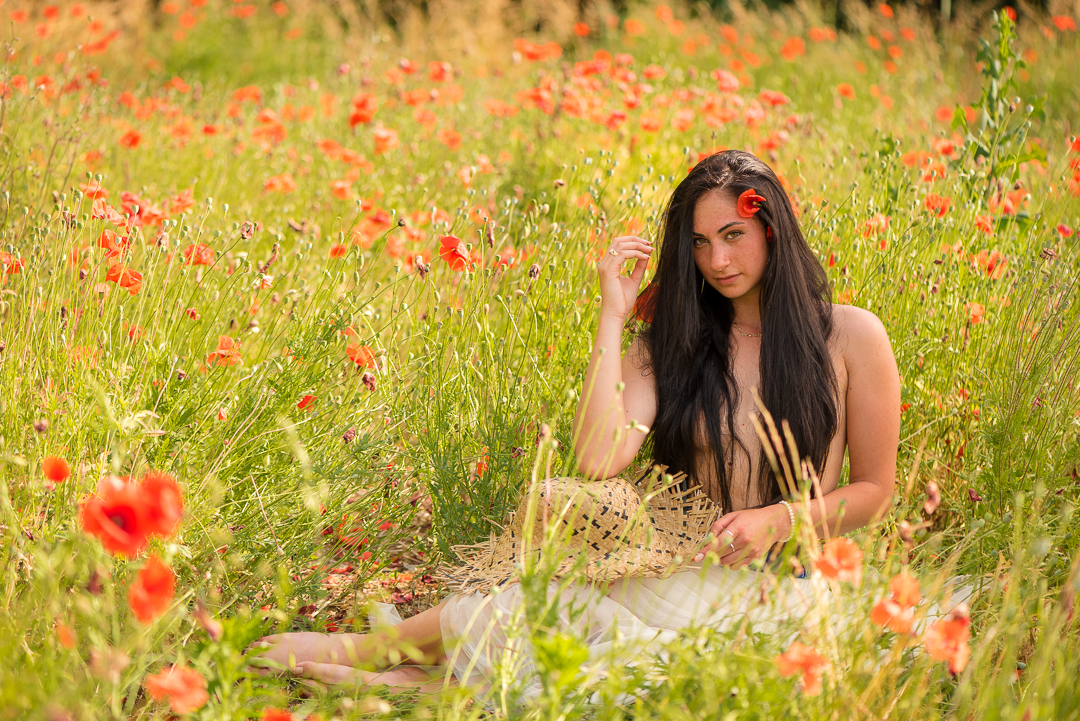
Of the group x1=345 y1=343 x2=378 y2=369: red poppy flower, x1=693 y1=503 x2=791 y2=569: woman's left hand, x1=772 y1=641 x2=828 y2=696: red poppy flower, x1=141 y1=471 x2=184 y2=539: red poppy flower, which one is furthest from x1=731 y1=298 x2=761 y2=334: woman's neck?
x1=141 y1=471 x2=184 y2=539: red poppy flower

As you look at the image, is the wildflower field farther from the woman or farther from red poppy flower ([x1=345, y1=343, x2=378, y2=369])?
the woman

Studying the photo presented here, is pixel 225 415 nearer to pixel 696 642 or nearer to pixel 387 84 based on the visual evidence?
pixel 696 642

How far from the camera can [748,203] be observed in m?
1.92

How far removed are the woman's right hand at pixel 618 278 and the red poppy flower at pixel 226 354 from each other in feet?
2.57

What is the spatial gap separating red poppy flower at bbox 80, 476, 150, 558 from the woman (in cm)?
90

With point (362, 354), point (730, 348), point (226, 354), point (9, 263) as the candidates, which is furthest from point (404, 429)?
point (9, 263)

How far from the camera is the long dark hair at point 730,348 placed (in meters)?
1.91

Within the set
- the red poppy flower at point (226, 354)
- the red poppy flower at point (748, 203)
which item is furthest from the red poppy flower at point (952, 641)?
the red poppy flower at point (226, 354)

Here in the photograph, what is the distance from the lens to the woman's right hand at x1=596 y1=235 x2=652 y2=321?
1975 mm

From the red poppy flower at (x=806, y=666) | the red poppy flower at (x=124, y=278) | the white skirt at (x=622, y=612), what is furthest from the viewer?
the red poppy flower at (x=124, y=278)

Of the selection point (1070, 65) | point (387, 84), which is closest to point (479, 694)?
point (387, 84)

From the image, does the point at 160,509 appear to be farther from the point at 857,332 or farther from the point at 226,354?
the point at 857,332

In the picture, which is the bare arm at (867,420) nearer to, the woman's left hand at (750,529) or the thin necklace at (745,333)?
the woman's left hand at (750,529)

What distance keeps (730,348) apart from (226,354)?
1118 mm
